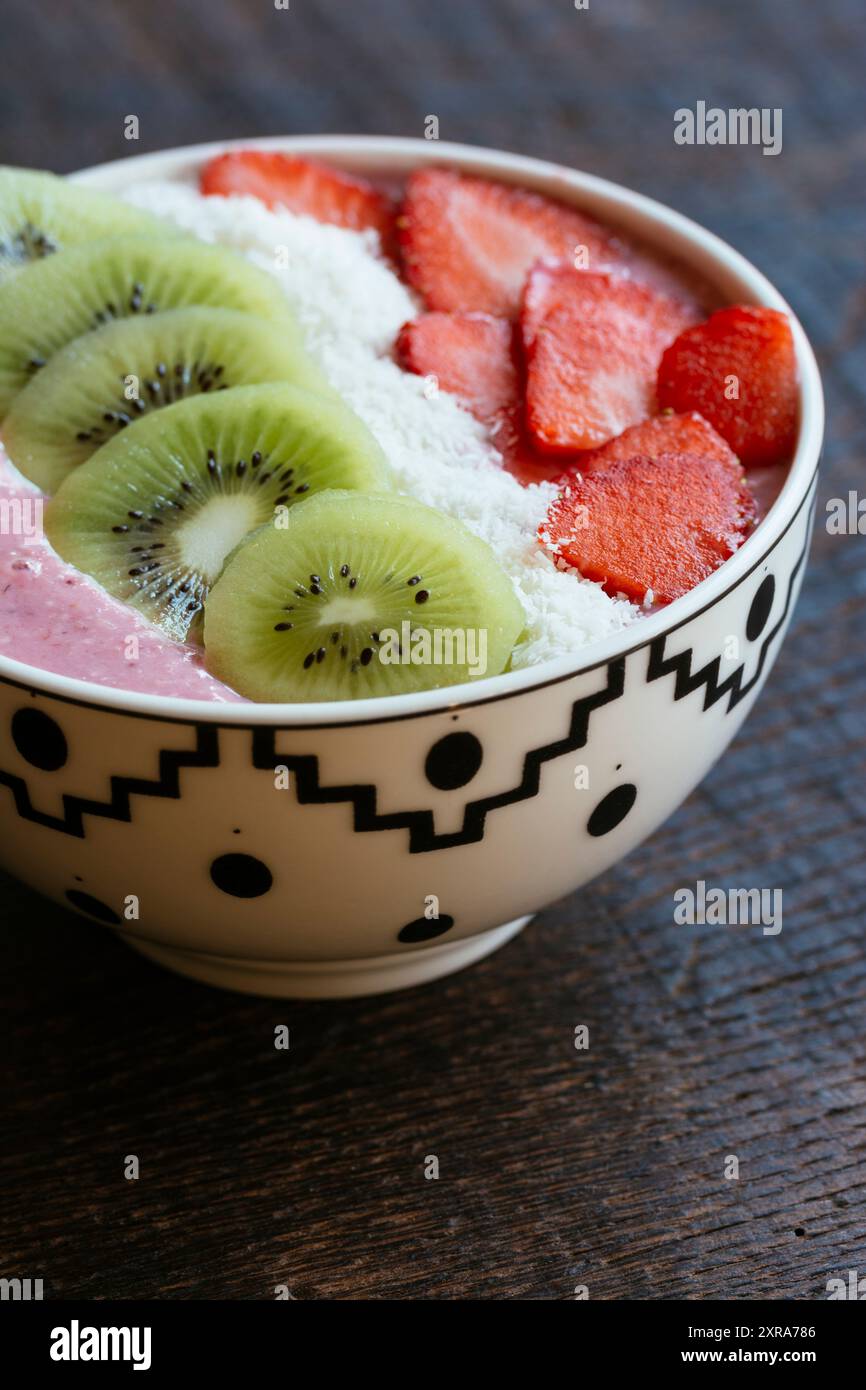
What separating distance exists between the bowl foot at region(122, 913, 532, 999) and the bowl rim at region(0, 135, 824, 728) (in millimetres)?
278

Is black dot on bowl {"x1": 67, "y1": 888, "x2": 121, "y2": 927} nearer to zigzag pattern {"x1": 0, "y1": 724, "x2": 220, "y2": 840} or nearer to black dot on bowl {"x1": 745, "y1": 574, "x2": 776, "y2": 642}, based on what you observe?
zigzag pattern {"x1": 0, "y1": 724, "x2": 220, "y2": 840}

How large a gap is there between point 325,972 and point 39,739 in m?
0.32

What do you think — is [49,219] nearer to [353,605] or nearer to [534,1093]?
[353,605]

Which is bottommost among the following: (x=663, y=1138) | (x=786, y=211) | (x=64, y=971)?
(x=663, y=1138)

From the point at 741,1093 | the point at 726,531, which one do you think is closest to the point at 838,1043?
the point at 741,1093

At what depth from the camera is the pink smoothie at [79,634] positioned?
1003 mm

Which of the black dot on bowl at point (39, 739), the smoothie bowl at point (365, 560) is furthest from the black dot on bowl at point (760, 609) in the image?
the black dot on bowl at point (39, 739)

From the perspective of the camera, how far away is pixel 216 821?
3.23 feet

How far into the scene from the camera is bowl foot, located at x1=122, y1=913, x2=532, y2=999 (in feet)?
3.92

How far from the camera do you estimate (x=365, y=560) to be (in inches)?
41.1

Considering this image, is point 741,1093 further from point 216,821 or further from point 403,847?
point 216,821

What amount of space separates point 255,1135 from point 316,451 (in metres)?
0.50

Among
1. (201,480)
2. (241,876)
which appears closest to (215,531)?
(201,480)

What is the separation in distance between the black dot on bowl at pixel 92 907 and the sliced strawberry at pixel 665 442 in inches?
18.9
